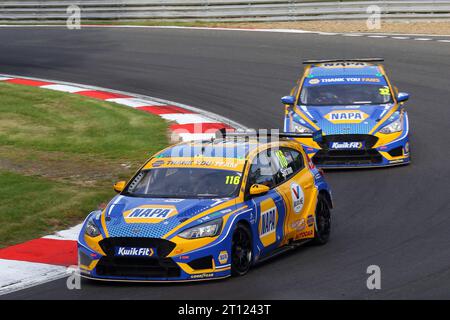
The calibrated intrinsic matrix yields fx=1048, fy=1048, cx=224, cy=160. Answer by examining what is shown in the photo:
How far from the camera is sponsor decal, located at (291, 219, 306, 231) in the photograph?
12.1 m

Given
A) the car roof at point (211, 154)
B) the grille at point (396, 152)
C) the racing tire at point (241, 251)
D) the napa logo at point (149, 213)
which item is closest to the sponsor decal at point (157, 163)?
the car roof at point (211, 154)

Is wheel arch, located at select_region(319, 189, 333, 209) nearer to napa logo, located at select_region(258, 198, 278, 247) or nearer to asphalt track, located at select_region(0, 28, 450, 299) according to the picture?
asphalt track, located at select_region(0, 28, 450, 299)

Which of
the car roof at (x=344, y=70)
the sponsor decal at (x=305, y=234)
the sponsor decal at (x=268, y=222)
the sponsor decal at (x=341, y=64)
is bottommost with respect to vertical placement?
the sponsor decal at (x=305, y=234)

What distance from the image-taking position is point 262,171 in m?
11.9

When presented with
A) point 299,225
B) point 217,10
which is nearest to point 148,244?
point 299,225

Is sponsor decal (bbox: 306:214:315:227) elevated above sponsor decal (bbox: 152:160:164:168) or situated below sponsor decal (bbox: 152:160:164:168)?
below

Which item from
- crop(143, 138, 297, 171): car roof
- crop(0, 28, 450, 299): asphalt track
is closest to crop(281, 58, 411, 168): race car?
crop(0, 28, 450, 299): asphalt track

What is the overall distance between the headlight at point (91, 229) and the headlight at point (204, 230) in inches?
35.7

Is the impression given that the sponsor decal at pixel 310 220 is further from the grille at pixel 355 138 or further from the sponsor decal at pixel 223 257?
the grille at pixel 355 138

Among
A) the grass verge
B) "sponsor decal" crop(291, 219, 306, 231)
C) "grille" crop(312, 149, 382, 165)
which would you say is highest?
the grass verge

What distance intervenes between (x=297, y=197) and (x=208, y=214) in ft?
5.77

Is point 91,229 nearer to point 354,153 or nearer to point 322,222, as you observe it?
point 322,222

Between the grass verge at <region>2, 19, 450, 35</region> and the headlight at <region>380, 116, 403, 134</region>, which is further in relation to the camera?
the grass verge at <region>2, 19, 450, 35</region>

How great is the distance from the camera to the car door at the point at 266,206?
37.1 ft
